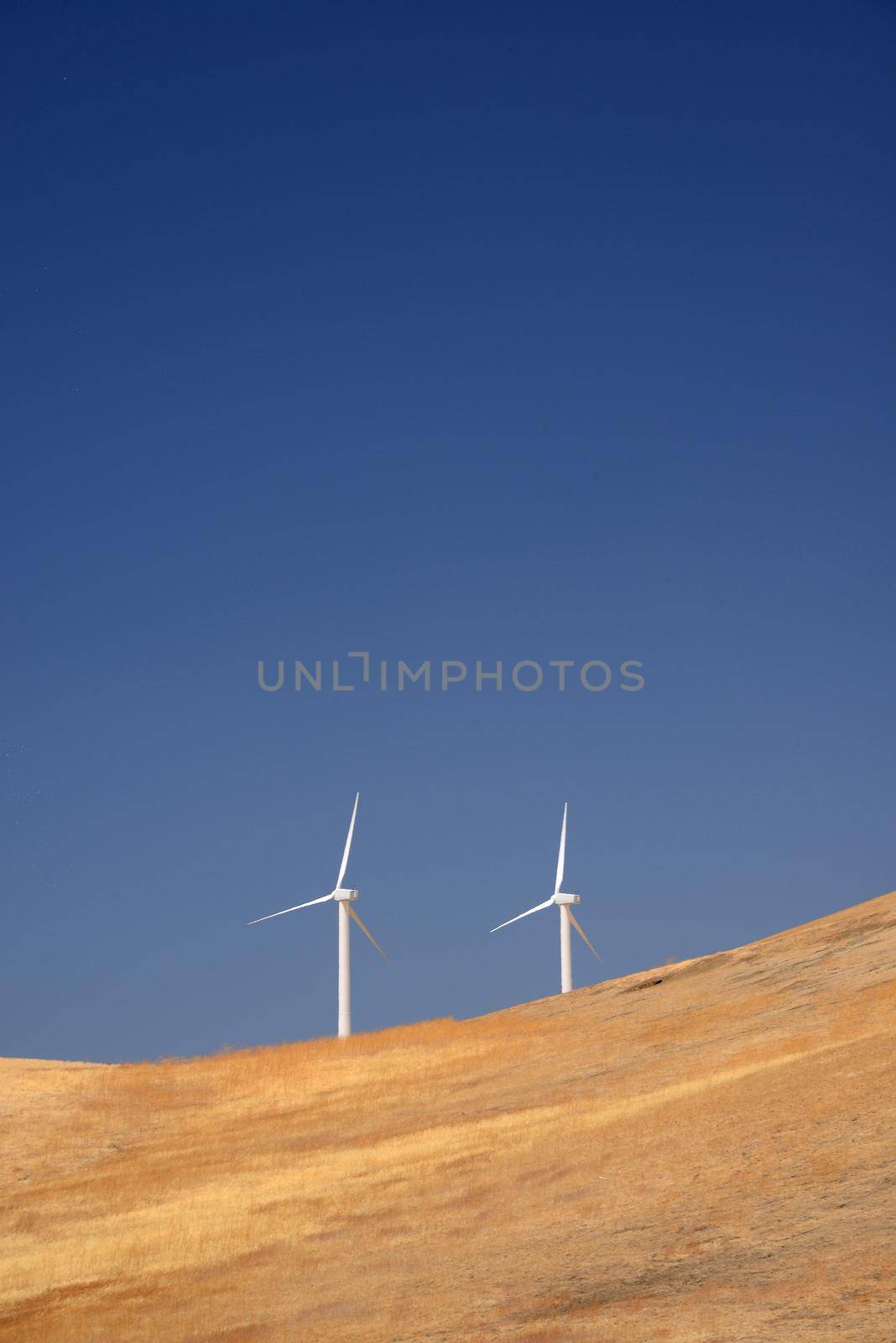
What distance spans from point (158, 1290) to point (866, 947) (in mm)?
20821

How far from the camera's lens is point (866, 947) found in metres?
36.2

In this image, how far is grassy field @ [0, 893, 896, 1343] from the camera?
1803 cm

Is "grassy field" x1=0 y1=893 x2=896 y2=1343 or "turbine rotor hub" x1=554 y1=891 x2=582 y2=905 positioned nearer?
"grassy field" x1=0 y1=893 x2=896 y2=1343

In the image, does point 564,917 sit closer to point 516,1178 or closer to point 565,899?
point 565,899

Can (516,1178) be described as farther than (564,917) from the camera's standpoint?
No

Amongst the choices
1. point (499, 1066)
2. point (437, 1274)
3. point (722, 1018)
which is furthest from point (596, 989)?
point (437, 1274)

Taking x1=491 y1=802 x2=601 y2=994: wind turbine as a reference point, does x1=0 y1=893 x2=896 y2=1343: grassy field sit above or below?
below

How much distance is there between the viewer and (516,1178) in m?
26.2

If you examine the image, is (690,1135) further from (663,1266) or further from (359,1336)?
A: (359,1336)

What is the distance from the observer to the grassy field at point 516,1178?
59.2 ft

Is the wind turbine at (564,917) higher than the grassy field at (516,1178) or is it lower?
higher

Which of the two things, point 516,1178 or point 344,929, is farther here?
point 344,929

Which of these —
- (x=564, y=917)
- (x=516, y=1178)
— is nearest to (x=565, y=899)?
(x=564, y=917)

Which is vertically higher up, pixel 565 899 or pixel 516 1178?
pixel 565 899
